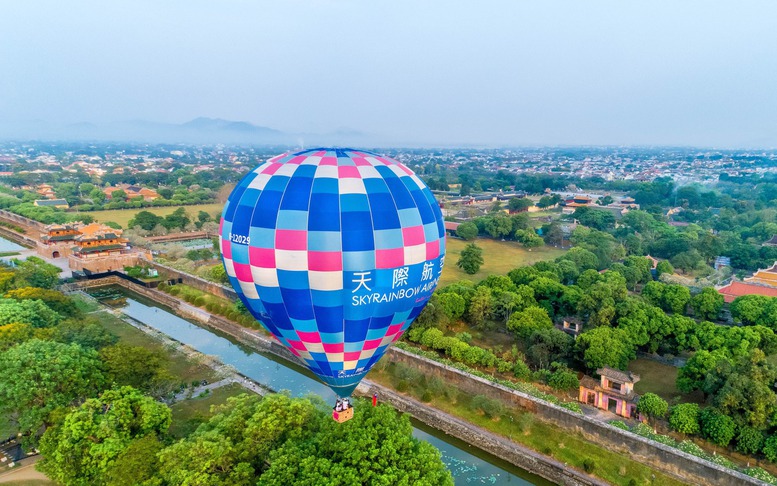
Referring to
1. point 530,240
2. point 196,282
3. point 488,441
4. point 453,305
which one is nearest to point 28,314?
point 196,282

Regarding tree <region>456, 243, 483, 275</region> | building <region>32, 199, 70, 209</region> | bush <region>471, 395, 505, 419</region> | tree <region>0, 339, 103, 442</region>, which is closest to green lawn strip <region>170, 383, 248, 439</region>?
tree <region>0, 339, 103, 442</region>

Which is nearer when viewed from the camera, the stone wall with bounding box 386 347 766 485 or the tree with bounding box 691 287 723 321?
the stone wall with bounding box 386 347 766 485

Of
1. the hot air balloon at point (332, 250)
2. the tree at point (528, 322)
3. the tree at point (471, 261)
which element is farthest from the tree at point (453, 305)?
the hot air balloon at point (332, 250)

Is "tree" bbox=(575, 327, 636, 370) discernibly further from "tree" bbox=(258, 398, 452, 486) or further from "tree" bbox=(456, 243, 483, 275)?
"tree" bbox=(456, 243, 483, 275)

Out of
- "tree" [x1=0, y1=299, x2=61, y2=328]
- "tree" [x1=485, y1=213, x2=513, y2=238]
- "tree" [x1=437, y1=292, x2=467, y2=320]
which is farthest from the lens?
"tree" [x1=485, y1=213, x2=513, y2=238]

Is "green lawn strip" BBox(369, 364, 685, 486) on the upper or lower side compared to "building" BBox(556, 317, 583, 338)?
lower

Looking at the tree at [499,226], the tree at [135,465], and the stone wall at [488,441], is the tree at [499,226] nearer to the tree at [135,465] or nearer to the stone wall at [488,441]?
the stone wall at [488,441]
